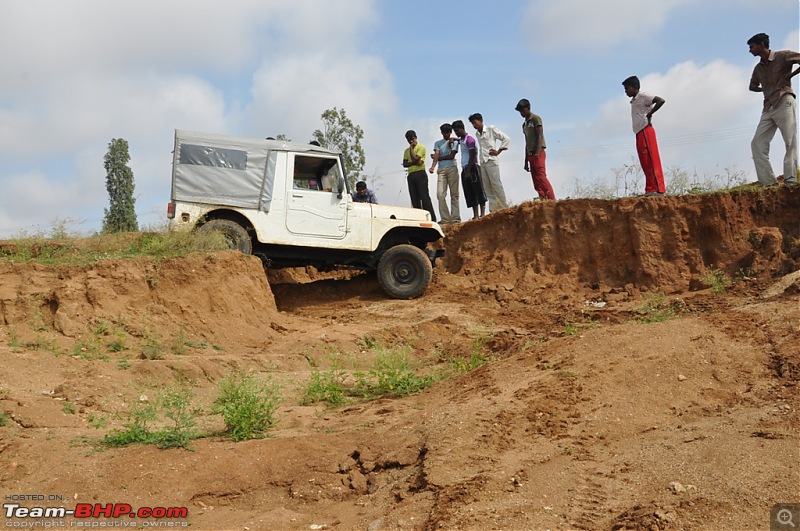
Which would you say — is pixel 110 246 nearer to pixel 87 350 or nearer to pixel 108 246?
pixel 108 246

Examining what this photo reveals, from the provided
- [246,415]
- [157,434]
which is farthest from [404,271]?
[157,434]

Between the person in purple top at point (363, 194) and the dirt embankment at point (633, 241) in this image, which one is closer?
the dirt embankment at point (633, 241)

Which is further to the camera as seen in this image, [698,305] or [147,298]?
[147,298]

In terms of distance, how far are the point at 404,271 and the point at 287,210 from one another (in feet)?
7.21

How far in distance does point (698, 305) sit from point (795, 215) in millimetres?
3498

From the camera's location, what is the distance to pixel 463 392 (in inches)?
274

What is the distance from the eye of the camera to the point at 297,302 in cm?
1332

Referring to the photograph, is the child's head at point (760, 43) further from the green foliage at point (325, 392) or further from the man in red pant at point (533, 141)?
the green foliage at point (325, 392)

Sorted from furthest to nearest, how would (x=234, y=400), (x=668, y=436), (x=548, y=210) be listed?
(x=548, y=210) < (x=234, y=400) < (x=668, y=436)

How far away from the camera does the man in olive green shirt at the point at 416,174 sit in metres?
14.3

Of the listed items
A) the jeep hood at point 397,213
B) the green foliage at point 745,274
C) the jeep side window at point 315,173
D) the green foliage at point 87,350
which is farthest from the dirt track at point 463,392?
the jeep side window at point 315,173

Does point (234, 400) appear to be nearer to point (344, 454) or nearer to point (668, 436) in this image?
point (344, 454)

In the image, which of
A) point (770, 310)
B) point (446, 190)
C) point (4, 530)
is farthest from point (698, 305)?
point (4, 530)

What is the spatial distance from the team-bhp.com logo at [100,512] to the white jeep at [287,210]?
6844mm
